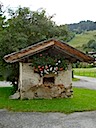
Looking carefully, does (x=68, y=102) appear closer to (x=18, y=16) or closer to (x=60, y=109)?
(x=60, y=109)

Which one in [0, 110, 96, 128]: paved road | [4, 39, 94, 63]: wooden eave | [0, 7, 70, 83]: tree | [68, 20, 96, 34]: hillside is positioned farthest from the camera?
[68, 20, 96, 34]: hillside

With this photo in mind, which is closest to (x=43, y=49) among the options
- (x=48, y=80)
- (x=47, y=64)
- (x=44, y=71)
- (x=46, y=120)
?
(x=47, y=64)

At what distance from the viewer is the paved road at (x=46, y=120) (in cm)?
950

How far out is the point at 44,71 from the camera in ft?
48.5

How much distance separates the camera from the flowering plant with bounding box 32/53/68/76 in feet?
48.3

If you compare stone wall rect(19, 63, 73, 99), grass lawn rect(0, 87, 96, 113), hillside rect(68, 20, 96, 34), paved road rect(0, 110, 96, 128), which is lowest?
paved road rect(0, 110, 96, 128)

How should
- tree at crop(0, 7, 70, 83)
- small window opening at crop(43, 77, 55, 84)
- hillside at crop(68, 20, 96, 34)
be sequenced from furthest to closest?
1. hillside at crop(68, 20, 96, 34)
2. tree at crop(0, 7, 70, 83)
3. small window opening at crop(43, 77, 55, 84)

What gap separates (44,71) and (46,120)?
469 centimetres

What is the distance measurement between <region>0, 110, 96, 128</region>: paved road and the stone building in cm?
325

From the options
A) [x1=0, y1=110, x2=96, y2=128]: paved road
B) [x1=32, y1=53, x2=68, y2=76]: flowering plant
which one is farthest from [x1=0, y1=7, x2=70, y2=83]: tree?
[x1=0, y1=110, x2=96, y2=128]: paved road

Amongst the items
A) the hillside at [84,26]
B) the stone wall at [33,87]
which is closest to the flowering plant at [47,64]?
the stone wall at [33,87]

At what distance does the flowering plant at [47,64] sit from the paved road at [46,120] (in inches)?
139

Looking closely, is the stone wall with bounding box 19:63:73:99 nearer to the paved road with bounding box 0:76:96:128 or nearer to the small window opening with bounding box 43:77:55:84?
the small window opening with bounding box 43:77:55:84

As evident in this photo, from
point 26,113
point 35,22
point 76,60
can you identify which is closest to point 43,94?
point 76,60
